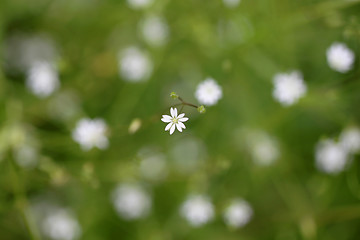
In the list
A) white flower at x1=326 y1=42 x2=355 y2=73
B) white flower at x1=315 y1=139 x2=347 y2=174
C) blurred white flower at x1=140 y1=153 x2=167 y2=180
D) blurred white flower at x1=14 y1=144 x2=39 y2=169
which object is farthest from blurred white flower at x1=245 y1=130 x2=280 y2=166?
blurred white flower at x1=14 y1=144 x2=39 y2=169

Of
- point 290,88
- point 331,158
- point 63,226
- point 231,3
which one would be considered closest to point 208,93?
point 290,88

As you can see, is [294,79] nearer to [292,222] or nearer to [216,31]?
[216,31]

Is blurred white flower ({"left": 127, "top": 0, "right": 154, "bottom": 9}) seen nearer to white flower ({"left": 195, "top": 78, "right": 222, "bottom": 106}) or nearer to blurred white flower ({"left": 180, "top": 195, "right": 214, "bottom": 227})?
white flower ({"left": 195, "top": 78, "right": 222, "bottom": 106})

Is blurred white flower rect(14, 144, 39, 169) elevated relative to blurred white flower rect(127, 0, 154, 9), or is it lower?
lower

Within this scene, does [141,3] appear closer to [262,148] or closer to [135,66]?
[135,66]

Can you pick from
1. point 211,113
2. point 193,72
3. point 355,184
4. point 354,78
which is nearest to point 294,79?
point 354,78

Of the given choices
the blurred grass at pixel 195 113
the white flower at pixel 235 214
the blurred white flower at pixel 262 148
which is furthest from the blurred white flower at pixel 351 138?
the white flower at pixel 235 214
